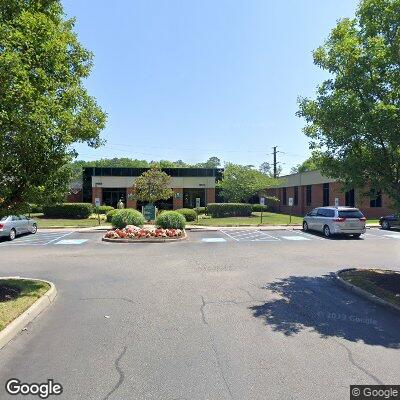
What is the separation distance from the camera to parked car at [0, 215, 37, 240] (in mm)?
19562

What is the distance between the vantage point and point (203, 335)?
5.92 metres

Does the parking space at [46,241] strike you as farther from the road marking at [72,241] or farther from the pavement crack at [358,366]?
the pavement crack at [358,366]

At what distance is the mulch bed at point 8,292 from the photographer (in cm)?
785

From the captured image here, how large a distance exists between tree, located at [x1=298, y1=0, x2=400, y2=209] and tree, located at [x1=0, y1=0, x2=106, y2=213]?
5496 millimetres

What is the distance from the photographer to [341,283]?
9594mm

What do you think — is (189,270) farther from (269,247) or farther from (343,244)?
(343,244)

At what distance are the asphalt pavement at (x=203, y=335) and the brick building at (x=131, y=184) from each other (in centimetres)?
3315

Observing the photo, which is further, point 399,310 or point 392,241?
point 392,241

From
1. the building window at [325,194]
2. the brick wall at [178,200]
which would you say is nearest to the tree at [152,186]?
the brick wall at [178,200]

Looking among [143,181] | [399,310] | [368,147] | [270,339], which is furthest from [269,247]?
[143,181]

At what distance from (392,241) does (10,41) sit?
1834 cm

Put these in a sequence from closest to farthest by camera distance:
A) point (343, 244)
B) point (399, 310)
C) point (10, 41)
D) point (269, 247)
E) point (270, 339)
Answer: point (270, 339), point (10, 41), point (399, 310), point (269, 247), point (343, 244)

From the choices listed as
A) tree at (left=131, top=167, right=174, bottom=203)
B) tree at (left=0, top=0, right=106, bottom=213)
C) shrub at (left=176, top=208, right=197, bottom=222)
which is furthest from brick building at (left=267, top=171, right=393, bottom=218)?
tree at (left=0, top=0, right=106, bottom=213)

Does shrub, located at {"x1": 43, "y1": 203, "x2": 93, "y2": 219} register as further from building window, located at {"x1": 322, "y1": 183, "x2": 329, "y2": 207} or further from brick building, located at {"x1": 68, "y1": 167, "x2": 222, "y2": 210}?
building window, located at {"x1": 322, "y1": 183, "x2": 329, "y2": 207}
